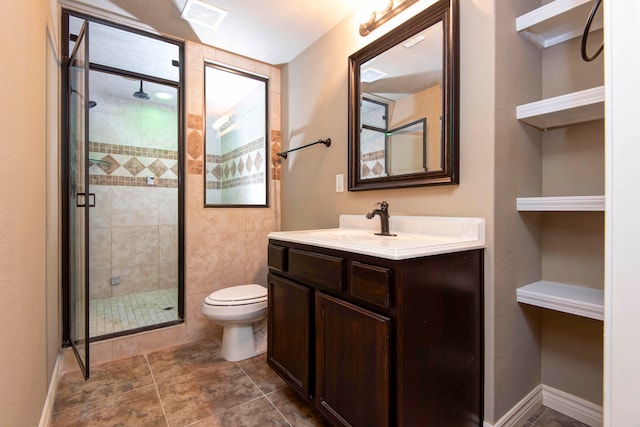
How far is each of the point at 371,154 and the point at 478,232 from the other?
0.83 meters

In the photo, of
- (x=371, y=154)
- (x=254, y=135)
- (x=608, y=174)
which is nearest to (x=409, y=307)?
(x=608, y=174)

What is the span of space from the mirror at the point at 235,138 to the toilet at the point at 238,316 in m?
0.83

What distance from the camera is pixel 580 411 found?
55.9 inches

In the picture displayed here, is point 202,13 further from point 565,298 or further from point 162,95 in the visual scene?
point 565,298

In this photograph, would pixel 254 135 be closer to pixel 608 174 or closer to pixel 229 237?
pixel 229 237

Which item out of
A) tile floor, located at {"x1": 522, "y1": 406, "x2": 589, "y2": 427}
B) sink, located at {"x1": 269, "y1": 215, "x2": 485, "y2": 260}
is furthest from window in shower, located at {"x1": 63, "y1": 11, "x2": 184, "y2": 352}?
tile floor, located at {"x1": 522, "y1": 406, "x2": 589, "y2": 427}

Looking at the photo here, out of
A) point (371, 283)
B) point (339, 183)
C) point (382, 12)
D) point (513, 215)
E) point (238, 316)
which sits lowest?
point (238, 316)

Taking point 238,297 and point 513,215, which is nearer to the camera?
point 513,215

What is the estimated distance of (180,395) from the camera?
5.52ft

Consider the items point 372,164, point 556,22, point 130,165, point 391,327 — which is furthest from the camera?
point 130,165

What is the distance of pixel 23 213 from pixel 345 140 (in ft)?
5.58

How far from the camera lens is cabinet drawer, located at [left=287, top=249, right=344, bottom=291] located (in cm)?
124

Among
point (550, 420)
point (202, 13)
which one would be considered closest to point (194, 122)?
→ point (202, 13)

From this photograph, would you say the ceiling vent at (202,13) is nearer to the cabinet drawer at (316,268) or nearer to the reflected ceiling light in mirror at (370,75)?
the reflected ceiling light in mirror at (370,75)
